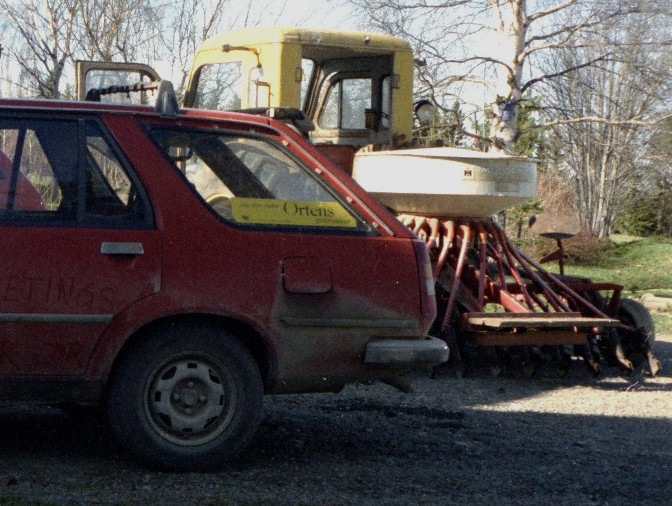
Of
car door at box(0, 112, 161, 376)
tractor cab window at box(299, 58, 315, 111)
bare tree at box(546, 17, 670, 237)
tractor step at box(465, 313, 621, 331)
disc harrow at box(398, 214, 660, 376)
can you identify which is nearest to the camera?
car door at box(0, 112, 161, 376)

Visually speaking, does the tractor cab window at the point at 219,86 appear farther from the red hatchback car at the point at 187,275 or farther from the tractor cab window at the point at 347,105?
the red hatchback car at the point at 187,275

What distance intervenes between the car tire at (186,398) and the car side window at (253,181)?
648 mm

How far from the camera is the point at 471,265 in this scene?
8867 millimetres

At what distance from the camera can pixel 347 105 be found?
32.8 ft

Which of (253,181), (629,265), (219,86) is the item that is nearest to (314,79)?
(219,86)

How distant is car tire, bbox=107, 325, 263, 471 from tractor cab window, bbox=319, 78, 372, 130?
505cm

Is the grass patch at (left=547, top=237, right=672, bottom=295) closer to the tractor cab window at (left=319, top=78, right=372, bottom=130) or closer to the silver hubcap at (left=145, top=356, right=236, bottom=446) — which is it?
the tractor cab window at (left=319, top=78, right=372, bottom=130)

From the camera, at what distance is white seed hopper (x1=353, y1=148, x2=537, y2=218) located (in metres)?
8.31

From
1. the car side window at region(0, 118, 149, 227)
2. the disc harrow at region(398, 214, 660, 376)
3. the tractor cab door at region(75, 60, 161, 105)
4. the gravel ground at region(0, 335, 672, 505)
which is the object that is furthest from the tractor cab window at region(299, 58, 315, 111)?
the car side window at region(0, 118, 149, 227)

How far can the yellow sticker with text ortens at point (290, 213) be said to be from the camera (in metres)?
5.23

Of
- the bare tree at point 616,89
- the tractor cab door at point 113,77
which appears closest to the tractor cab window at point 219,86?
the tractor cab door at point 113,77

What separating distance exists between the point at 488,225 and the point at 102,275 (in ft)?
15.6

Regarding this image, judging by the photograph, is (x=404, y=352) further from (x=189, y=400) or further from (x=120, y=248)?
(x=120, y=248)

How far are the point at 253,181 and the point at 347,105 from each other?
15.8 feet
